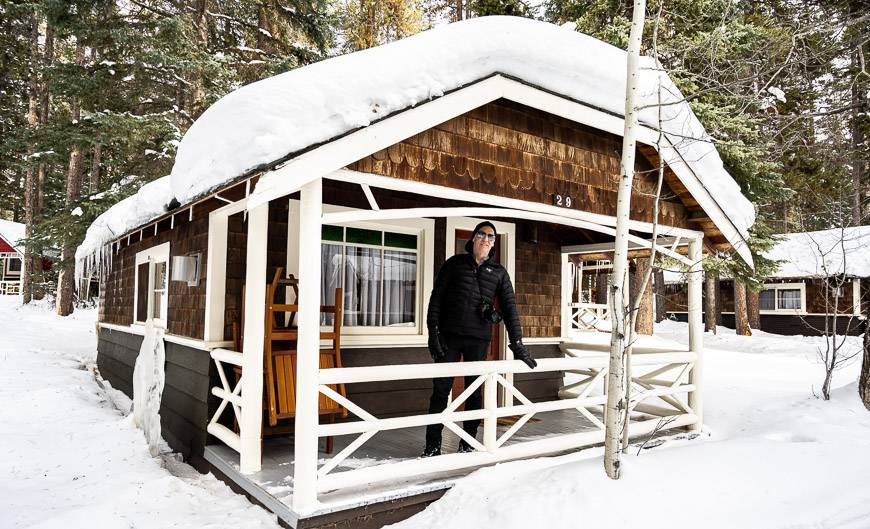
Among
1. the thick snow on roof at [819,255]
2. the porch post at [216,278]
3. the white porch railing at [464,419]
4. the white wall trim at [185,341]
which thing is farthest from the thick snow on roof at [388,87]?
the thick snow on roof at [819,255]

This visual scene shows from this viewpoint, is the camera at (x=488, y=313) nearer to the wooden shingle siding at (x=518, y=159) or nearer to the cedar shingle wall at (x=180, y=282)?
the wooden shingle siding at (x=518, y=159)

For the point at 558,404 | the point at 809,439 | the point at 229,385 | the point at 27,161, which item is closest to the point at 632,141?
the point at 558,404

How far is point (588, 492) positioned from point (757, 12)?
15.3 m

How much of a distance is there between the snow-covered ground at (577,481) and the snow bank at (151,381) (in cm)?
23

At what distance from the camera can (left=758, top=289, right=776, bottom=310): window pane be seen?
20.7m

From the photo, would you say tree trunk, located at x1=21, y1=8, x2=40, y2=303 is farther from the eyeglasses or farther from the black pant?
the eyeglasses

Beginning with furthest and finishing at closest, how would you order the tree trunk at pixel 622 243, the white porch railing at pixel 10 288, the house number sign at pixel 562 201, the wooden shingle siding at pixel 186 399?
the white porch railing at pixel 10 288
the wooden shingle siding at pixel 186 399
the house number sign at pixel 562 201
the tree trunk at pixel 622 243

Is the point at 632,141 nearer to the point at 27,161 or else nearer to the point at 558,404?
the point at 558,404

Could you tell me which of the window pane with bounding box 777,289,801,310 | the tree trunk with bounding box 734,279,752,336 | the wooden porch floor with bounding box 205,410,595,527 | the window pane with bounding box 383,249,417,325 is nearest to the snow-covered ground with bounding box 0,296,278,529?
the wooden porch floor with bounding box 205,410,595,527

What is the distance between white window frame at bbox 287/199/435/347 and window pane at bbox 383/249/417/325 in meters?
0.06

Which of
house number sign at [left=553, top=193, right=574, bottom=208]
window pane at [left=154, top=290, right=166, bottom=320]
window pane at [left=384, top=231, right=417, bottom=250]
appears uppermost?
house number sign at [left=553, top=193, right=574, bottom=208]

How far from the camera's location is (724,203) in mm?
5816

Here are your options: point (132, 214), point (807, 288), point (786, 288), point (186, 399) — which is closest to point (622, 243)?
point (186, 399)

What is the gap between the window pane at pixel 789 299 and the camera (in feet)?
65.1
